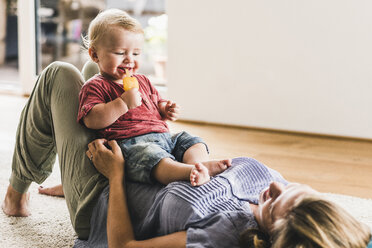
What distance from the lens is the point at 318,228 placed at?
81cm

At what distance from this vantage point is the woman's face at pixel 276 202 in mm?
928

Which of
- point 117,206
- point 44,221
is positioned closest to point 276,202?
point 117,206

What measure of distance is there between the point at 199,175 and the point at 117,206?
8.2 inches

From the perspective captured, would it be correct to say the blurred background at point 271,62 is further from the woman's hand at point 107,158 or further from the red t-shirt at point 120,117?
the woman's hand at point 107,158

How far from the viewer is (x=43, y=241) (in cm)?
141

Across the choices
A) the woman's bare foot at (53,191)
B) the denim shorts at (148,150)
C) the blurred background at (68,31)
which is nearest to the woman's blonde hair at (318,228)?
the denim shorts at (148,150)

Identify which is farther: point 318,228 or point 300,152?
point 300,152

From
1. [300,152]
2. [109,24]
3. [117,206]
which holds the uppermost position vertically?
[109,24]

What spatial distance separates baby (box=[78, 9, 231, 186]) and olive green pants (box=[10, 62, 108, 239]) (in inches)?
2.4

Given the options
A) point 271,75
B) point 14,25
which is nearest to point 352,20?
point 271,75

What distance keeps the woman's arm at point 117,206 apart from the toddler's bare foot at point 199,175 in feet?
0.40

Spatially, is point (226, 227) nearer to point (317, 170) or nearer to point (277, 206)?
point (277, 206)

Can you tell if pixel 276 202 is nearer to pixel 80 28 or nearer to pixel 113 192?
pixel 113 192

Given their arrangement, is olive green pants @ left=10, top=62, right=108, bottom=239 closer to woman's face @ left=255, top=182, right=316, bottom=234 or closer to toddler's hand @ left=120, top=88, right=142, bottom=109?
toddler's hand @ left=120, top=88, right=142, bottom=109
